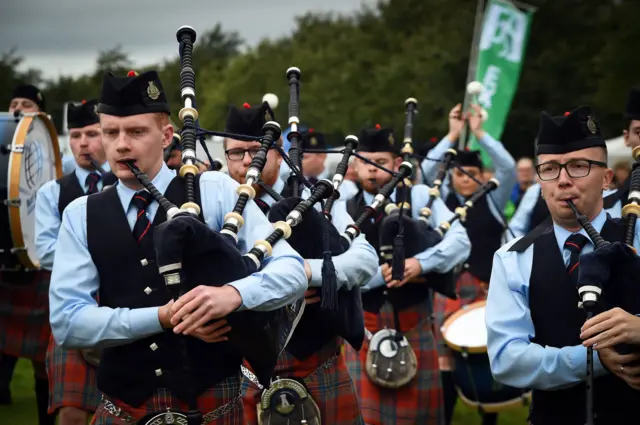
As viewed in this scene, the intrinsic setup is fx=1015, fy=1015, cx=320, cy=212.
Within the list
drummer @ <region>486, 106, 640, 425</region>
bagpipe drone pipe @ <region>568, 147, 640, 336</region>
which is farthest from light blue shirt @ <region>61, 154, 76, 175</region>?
bagpipe drone pipe @ <region>568, 147, 640, 336</region>

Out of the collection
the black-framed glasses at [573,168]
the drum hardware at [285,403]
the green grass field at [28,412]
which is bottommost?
the green grass field at [28,412]

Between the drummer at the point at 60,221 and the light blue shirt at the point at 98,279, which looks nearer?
the light blue shirt at the point at 98,279

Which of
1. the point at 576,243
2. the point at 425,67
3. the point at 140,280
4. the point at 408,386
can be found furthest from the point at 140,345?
the point at 425,67

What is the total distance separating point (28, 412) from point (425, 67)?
23.4 m

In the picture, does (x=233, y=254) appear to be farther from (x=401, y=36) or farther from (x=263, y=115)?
(x=401, y=36)

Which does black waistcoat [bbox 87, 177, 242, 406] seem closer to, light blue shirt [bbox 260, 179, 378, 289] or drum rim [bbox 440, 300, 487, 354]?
light blue shirt [bbox 260, 179, 378, 289]

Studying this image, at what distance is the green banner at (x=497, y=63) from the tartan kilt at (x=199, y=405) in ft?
36.1

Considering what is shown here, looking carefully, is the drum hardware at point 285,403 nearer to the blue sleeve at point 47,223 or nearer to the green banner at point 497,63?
the blue sleeve at point 47,223

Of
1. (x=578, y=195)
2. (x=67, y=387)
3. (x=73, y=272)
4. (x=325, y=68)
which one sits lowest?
(x=67, y=387)

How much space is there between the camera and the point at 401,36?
34.7 metres

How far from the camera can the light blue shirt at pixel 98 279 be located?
319 centimetres

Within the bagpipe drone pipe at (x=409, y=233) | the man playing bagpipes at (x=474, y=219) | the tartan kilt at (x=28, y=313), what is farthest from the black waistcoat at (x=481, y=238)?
the tartan kilt at (x=28, y=313)

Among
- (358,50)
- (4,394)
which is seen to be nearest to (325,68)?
(358,50)

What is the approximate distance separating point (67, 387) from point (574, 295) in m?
3.08
